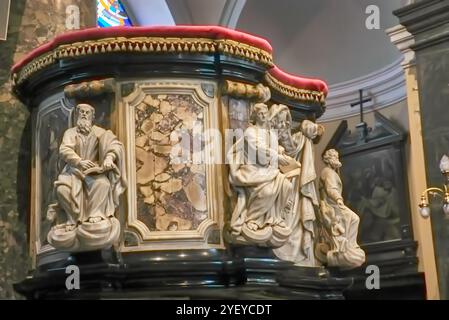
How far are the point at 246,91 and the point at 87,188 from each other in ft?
3.46

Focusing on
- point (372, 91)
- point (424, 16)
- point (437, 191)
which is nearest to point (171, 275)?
point (437, 191)

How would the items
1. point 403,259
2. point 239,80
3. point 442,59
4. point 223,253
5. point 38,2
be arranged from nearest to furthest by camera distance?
1. point 223,253
2. point 239,80
3. point 38,2
4. point 442,59
5. point 403,259

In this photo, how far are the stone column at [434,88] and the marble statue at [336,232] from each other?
260 centimetres

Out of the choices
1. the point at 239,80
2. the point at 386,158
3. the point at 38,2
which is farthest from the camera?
the point at 386,158

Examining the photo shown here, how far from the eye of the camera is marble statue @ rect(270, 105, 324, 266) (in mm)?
4887

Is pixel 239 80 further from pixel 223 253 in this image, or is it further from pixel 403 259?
pixel 403 259

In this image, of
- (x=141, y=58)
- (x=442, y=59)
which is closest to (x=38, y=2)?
(x=141, y=58)

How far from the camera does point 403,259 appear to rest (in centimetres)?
1005

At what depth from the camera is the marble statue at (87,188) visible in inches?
167

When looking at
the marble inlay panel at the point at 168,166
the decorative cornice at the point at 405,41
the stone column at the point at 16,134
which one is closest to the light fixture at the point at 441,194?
the decorative cornice at the point at 405,41

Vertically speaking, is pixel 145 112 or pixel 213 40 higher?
pixel 213 40

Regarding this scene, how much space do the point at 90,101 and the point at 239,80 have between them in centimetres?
85

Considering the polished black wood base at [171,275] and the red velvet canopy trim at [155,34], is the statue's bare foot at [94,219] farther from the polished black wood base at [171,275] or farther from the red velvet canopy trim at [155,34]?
the red velvet canopy trim at [155,34]

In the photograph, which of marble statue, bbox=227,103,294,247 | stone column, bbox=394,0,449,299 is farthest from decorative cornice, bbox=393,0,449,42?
marble statue, bbox=227,103,294,247
